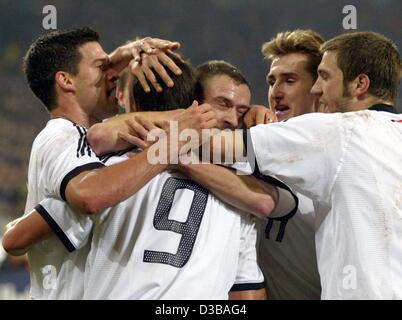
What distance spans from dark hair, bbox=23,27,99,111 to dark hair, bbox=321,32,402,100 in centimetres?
122

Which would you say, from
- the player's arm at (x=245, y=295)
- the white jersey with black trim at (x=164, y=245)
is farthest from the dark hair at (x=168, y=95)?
the player's arm at (x=245, y=295)

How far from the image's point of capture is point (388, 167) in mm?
2697

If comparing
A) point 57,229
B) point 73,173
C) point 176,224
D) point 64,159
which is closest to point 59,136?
point 64,159

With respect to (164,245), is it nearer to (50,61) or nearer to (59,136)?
(59,136)

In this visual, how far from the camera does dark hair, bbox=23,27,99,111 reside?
10.4ft

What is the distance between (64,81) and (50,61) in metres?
0.12

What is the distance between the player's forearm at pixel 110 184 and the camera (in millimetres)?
2463

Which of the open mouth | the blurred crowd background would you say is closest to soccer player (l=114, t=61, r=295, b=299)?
the open mouth

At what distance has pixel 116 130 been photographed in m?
2.64

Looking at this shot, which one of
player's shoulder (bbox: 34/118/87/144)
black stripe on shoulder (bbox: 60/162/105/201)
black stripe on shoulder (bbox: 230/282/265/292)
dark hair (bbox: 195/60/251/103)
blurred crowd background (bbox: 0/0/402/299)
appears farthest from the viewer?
blurred crowd background (bbox: 0/0/402/299)

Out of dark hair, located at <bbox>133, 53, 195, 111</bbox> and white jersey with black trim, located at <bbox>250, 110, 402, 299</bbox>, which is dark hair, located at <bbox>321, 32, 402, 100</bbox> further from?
dark hair, located at <bbox>133, 53, 195, 111</bbox>

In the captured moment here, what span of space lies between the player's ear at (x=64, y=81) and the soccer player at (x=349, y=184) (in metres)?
0.89

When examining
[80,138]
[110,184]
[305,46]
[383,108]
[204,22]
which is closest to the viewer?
[110,184]
